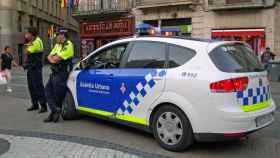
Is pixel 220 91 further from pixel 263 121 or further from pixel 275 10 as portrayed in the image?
pixel 275 10

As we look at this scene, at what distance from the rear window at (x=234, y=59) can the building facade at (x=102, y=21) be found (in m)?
20.2

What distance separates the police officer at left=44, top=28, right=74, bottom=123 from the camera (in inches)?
294

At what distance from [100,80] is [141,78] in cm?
102

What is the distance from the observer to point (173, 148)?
5637 mm

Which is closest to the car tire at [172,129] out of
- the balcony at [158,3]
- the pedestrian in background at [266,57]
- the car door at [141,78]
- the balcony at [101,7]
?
the car door at [141,78]

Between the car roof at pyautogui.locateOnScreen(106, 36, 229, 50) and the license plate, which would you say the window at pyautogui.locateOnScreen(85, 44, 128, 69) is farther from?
the license plate

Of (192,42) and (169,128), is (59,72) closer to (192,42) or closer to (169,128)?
(169,128)

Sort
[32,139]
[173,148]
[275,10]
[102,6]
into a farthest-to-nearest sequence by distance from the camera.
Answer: [102,6]
[275,10]
[32,139]
[173,148]

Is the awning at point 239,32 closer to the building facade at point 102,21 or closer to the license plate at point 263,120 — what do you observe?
the building facade at point 102,21

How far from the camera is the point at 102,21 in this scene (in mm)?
28203

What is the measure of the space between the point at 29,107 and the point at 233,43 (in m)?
5.43

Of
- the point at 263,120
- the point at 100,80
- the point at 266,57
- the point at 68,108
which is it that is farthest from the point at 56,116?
the point at 266,57

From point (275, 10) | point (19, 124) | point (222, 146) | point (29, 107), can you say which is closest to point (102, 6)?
point (275, 10)

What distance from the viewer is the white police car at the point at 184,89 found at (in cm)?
526
